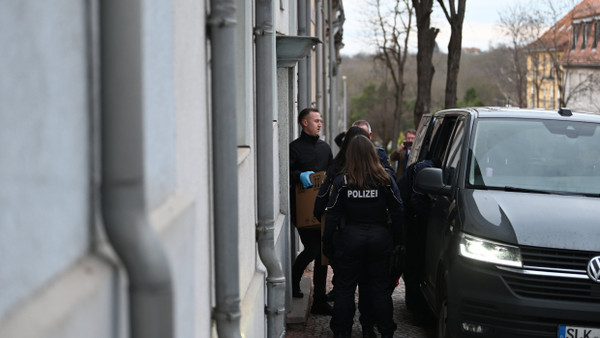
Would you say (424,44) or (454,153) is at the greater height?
(424,44)

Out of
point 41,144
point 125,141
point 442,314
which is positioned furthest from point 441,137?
point 41,144

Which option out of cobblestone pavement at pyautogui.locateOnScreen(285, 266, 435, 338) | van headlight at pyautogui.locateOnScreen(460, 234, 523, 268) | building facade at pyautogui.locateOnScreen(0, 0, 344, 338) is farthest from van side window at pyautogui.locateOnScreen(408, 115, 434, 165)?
building facade at pyautogui.locateOnScreen(0, 0, 344, 338)

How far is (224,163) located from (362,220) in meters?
3.15

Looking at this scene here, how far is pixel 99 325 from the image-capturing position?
1.93 meters

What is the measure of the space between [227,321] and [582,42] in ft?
220

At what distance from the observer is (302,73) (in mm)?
12406

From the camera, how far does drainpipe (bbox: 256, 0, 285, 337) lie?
236 inches

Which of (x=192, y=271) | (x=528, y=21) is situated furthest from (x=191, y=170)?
(x=528, y=21)

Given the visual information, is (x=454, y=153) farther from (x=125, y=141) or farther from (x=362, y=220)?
(x=125, y=141)

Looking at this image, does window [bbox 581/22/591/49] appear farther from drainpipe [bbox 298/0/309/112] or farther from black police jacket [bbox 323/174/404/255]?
black police jacket [bbox 323/174/404/255]

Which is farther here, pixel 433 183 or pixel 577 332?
pixel 433 183

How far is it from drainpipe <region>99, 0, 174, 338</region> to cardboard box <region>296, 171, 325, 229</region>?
616 centimetres

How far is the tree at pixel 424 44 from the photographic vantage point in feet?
66.3

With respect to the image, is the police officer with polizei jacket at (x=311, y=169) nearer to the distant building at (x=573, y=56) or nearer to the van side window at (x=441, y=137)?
the van side window at (x=441, y=137)
